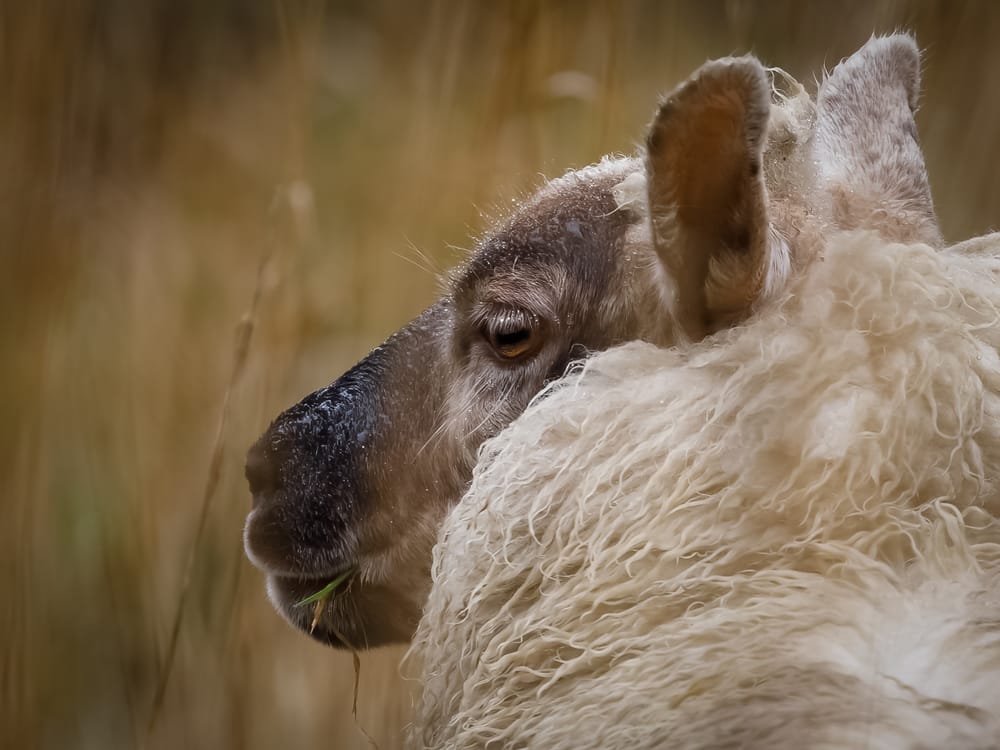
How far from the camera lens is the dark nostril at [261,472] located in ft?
4.83

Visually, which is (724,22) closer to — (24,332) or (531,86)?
(531,86)

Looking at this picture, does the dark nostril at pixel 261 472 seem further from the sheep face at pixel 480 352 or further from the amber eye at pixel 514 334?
the amber eye at pixel 514 334

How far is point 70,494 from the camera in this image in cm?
163

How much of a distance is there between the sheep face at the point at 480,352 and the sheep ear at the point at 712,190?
72mm

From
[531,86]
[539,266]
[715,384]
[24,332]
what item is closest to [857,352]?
[715,384]

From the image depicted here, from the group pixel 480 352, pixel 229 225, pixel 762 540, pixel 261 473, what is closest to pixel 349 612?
pixel 261 473

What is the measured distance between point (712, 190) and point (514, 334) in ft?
1.29

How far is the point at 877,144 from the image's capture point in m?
1.47

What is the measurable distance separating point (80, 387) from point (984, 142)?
142 centimetres

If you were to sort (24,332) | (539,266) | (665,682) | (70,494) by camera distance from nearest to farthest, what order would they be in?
(665,682)
(539,266)
(24,332)
(70,494)

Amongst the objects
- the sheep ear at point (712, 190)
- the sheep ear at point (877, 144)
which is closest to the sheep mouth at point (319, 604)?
the sheep ear at point (712, 190)

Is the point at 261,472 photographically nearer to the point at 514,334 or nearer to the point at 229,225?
the point at 514,334

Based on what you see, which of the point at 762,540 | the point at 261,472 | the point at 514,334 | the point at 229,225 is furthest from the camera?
the point at 229,225

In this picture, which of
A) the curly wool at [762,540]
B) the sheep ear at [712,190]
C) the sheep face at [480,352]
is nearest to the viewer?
the curly wool at [762,540]
